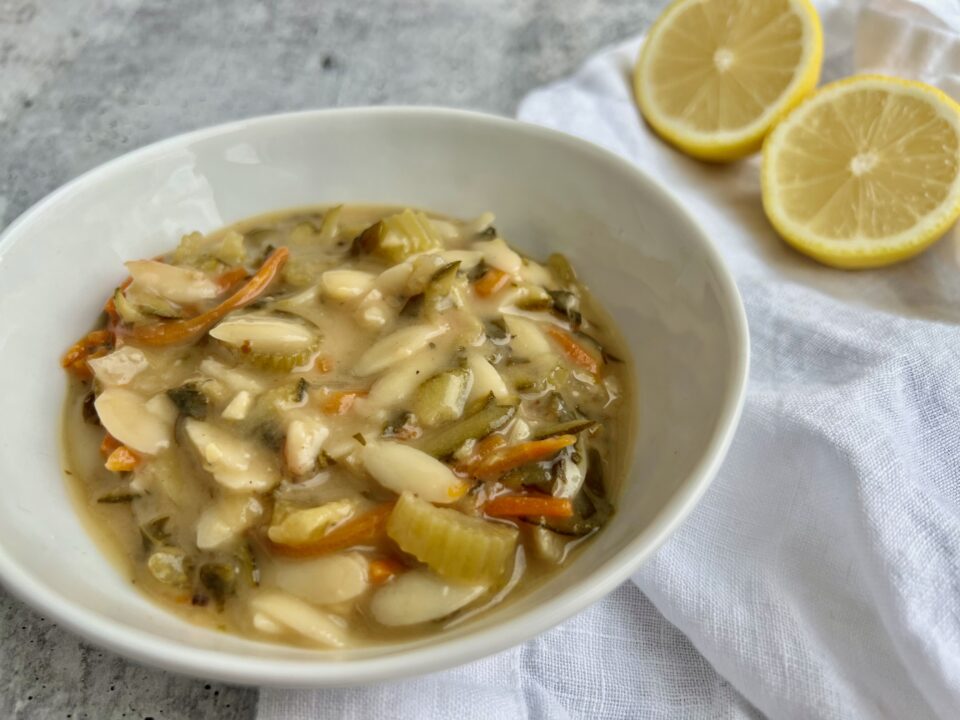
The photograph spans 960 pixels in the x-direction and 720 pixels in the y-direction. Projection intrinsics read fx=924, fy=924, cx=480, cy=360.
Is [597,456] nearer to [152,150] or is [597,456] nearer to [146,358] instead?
[146,358]

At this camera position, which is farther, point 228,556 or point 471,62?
point 471,62

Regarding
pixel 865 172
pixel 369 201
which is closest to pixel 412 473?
pixel 369 201

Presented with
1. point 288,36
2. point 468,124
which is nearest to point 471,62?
point 288,36

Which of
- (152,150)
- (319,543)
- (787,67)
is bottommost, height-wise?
(319,543)

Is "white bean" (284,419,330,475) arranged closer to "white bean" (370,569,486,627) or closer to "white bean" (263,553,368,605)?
"white bean" (263,553,368,605)

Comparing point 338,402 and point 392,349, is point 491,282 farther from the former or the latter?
point 338,402

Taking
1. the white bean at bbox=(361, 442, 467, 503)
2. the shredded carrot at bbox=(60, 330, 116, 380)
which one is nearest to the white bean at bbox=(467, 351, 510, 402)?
the white bean at bbox=(361, 442, 467, 503)
